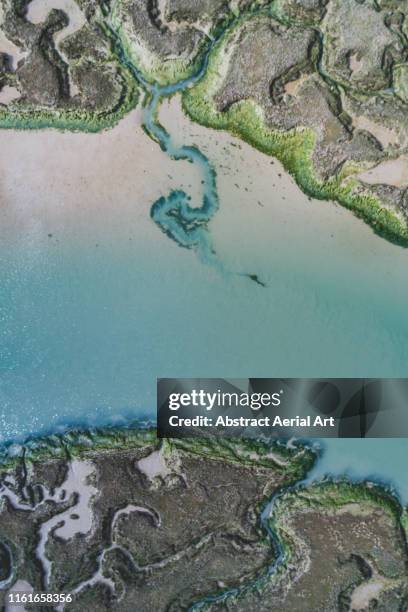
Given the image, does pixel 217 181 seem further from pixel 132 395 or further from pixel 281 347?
pixel 132 395

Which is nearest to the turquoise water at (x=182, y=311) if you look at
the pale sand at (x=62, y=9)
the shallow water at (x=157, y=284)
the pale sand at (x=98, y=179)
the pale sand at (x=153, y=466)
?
the shallow water at (x=157, y=284)

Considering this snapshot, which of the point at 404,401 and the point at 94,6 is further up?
the point at 94,6

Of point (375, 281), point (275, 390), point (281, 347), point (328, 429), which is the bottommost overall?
point (328, 429)

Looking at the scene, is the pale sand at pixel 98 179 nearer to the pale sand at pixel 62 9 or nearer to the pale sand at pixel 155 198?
the pale sand at pixel 155 198

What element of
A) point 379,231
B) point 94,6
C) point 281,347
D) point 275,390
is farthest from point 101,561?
point 94,6

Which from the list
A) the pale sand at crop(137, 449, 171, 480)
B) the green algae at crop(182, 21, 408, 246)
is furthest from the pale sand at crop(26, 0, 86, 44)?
the pale sand at crop(137, 449, 171, 480)

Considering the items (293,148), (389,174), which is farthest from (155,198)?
(389,174)
